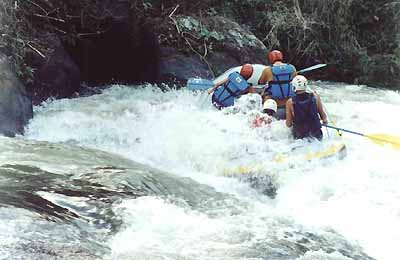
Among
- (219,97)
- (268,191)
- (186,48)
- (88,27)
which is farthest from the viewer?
(186,48)

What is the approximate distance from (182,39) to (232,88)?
8.78 feet

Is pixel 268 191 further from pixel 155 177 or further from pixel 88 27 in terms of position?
pixel 88 27

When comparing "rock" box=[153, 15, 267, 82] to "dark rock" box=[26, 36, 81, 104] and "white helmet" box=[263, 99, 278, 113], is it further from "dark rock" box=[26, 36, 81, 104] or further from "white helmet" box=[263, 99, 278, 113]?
"white helmet" box=[263, 99, 278, 113]

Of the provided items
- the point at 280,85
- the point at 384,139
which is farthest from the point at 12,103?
the point at 384,139

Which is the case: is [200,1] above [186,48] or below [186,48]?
above

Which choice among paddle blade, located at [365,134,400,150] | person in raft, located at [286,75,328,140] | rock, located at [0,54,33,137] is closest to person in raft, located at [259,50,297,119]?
person in raft, located at [286,75,328,140]

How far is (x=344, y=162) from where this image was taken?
19.3ft

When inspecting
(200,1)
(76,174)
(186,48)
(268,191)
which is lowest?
(268,191)

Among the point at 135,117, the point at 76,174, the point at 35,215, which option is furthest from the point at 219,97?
the point at 35,215

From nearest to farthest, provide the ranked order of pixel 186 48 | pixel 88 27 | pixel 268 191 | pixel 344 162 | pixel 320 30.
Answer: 1. pixel 268 191
2. pixel 344 162
3. pixel 88 27
4. pixel 186 48
5. pixel 320 30

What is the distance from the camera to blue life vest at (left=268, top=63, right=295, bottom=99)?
274 inches

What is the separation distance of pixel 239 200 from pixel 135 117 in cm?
320

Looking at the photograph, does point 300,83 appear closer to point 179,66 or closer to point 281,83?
point 281,83

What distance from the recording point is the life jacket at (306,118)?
5965 millimetres
